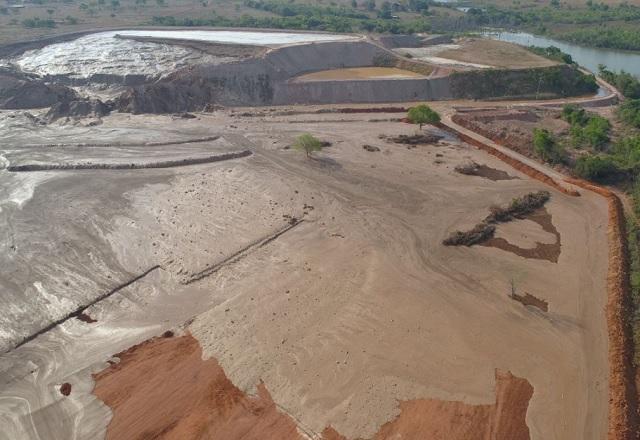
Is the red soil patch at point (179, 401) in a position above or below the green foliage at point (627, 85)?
below

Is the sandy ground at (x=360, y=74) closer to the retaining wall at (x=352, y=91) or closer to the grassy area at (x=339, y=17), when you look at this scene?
the retaining wall at (x=352, y=91)

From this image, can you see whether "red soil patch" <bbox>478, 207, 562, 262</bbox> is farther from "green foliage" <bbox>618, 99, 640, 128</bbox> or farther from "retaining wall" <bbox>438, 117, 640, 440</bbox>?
"green foliage" <bbox>618, 99, 640, 128</bbox>

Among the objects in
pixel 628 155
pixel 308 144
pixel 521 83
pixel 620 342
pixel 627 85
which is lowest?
pixel 620 342

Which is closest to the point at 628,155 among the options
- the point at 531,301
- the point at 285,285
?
the point at 531,301

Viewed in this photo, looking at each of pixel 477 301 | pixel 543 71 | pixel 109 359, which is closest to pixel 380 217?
pixel 477 301

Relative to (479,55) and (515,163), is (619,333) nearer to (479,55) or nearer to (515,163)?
(515,163)

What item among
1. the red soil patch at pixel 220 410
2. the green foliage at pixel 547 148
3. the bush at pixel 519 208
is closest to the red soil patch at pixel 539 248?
the bush at pixel 519 208

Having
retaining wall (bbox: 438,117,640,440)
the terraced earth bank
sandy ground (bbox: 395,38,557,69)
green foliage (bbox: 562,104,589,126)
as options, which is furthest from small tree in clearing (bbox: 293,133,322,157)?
sandy ground (bbox: 395,38,557,69)

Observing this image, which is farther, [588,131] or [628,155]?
[588,131]
